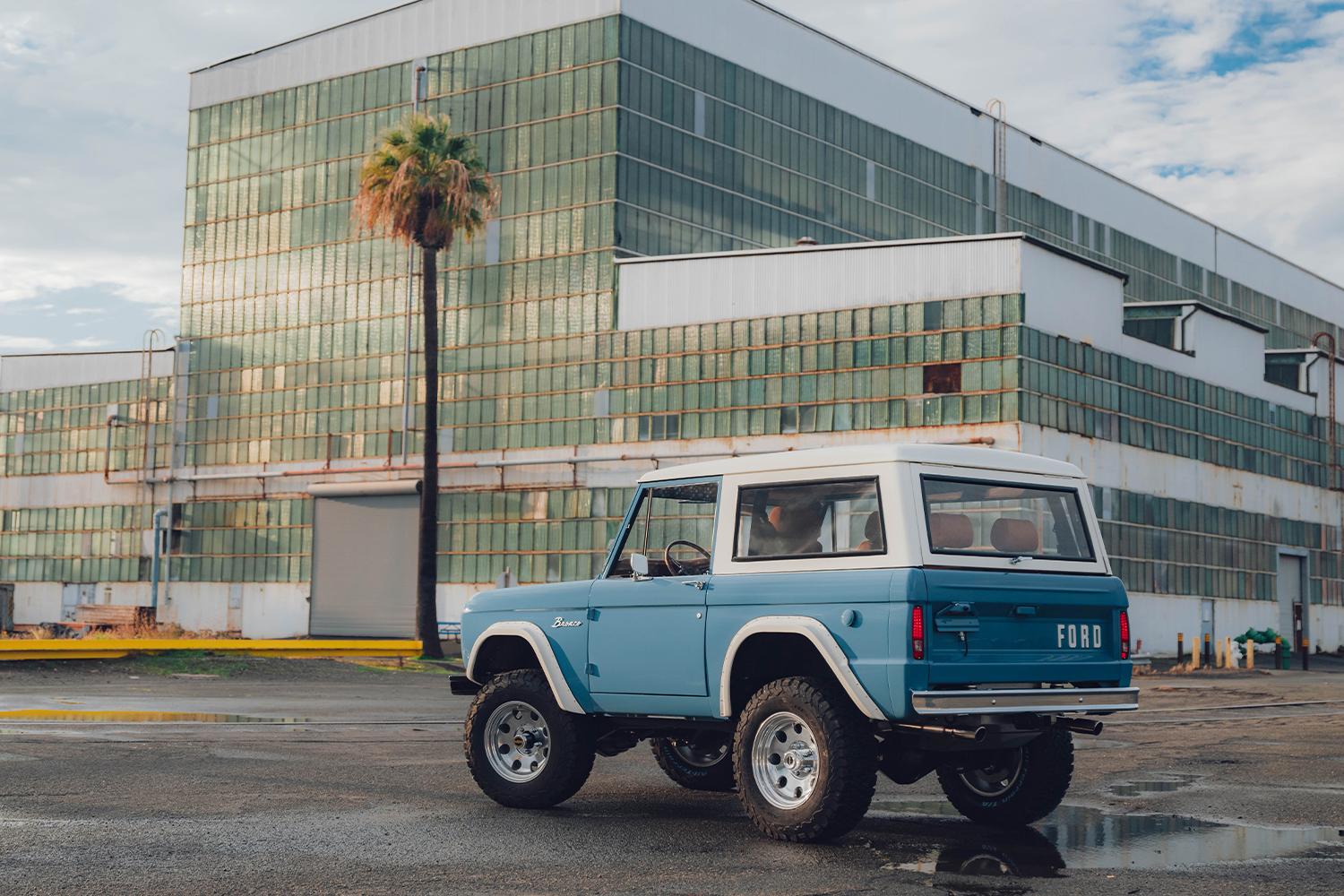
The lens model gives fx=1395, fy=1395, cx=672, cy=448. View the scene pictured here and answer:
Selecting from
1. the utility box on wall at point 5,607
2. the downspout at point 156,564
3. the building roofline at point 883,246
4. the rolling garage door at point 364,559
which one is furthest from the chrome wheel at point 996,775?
the downspout at point 156,564

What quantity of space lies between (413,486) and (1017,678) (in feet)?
127

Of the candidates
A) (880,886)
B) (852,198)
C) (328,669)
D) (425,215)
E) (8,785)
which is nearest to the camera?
(880,886)

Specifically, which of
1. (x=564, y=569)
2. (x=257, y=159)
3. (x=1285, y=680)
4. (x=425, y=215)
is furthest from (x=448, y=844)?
(x=257, y=159)

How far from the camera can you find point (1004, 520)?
8.84 m

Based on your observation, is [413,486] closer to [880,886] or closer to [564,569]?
[564,569]

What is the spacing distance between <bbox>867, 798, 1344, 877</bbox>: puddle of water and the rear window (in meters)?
1.73

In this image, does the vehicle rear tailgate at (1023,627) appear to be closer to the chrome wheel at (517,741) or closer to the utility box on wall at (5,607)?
the chrome wheel at (517,741)

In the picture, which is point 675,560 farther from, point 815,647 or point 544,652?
point 815,647

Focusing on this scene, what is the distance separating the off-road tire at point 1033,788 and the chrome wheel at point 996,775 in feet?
0.07

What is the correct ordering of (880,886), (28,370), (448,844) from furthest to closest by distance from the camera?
1. (28,370)
2. (448,844)
3. (880,886)

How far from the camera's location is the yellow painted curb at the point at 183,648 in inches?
977

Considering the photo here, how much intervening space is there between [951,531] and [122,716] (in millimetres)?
12265

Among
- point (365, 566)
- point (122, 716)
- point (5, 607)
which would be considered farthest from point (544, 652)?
point (365, 566)

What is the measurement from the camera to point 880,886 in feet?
22.9
